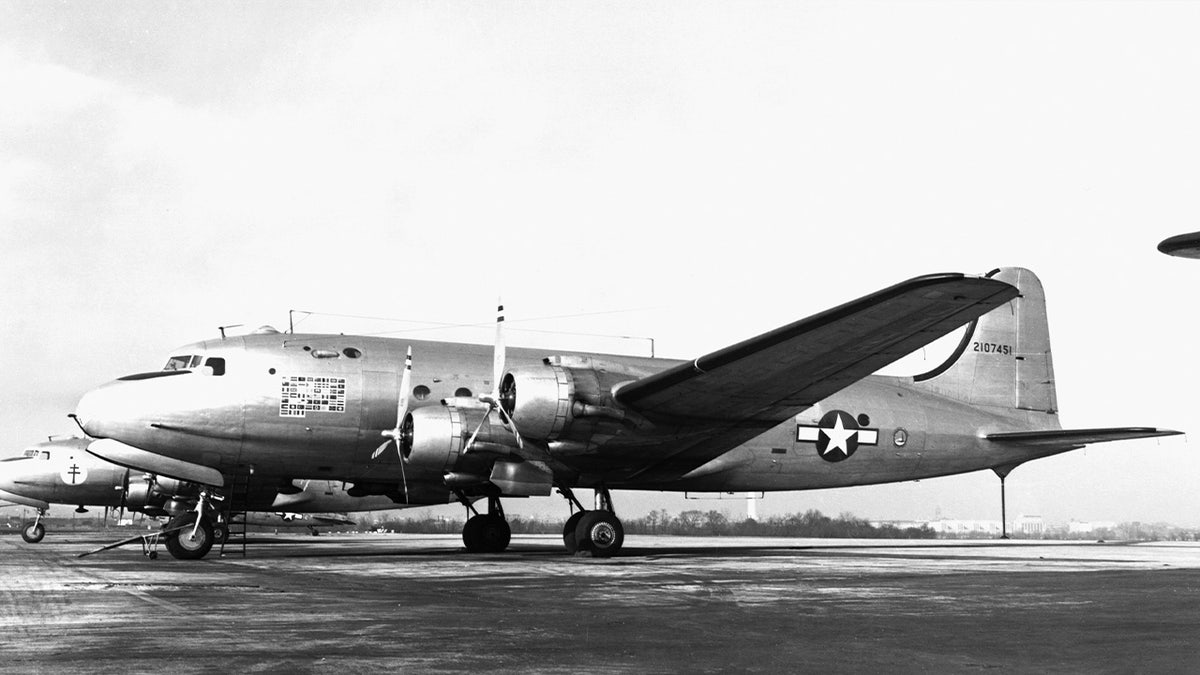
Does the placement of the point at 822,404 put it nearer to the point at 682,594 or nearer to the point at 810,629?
the point at 682,594

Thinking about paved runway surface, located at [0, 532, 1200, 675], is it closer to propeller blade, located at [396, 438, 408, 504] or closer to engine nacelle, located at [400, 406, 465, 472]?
engine nacelle, located at [400, 406, 465, 472]

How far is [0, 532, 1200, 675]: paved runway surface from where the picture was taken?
5.31 m

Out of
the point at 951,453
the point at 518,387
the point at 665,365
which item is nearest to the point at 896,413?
the point at 951,453

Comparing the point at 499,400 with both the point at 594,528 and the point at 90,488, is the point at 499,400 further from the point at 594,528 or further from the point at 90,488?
the point at 90,488

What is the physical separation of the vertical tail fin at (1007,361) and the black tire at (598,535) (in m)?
8.58

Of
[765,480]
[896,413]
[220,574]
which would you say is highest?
[896,413]

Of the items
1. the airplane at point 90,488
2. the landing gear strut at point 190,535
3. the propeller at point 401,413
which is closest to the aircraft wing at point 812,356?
the propeller at point 401,413

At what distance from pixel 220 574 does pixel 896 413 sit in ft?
41.9

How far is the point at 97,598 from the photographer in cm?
890

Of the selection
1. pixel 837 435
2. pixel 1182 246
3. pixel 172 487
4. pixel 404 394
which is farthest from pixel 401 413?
pixel 172 487

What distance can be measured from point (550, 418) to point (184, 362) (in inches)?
255

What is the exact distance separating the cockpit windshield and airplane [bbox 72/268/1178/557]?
4cm

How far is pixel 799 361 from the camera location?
14.6 m

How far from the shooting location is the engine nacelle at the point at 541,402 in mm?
15055
